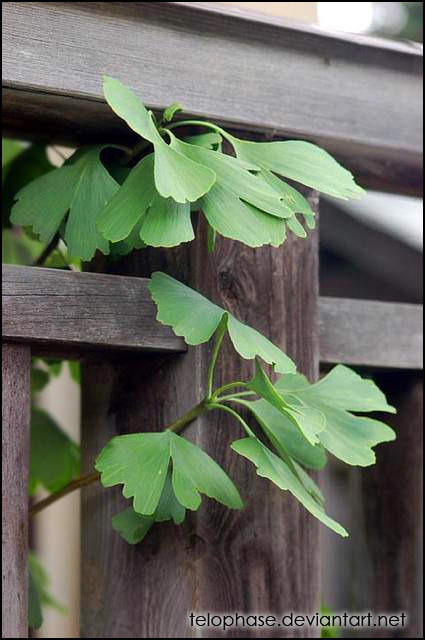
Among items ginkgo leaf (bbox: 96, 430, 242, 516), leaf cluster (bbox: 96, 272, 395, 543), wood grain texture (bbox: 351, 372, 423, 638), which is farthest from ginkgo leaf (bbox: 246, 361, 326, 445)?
wood grain texture (bbox: 351, 372, 423, 638)

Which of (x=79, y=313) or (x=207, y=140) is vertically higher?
(x=207, y=140)

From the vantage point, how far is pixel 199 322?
3.01 feet

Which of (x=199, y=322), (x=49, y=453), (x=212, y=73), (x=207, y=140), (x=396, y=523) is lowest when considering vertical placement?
(x=396, y=523)

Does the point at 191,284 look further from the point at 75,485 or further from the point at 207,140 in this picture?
the point at 75,485

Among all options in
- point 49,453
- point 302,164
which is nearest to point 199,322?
point 302,164

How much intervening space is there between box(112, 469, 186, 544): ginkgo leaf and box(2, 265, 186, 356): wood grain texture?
6.5 inches

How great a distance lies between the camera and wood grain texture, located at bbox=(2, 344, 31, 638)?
1.02 metres

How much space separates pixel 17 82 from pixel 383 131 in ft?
1.74

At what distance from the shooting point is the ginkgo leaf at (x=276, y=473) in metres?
0.90

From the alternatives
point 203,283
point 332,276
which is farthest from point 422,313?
point 332,276

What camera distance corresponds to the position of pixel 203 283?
3.70 feet

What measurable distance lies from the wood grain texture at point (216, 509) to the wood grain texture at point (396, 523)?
31cm

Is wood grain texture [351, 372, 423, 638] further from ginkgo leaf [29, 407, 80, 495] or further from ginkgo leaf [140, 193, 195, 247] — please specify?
ginkgo leaf [140, 193, 195, 247]

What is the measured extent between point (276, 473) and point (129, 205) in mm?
300
